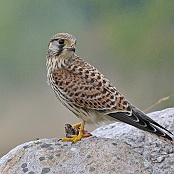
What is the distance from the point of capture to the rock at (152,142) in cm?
461

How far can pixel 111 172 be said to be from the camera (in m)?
4.03

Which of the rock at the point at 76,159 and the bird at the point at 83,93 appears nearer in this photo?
the rock at the point at 76,159

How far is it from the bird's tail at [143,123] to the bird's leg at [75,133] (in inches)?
9.2

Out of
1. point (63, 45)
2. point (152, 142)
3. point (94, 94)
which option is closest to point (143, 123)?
point (94, 94)

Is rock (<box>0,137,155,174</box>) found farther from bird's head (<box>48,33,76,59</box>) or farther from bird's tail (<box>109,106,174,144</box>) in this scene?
bird's head (<box>48,33,76,59</box>)

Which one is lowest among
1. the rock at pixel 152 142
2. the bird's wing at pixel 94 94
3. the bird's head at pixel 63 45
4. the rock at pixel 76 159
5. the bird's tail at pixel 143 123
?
the rock at pixel 152 142

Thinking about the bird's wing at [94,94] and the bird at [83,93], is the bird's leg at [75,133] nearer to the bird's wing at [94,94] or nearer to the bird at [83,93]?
the bird at [83,93]

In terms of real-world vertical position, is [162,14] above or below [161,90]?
above

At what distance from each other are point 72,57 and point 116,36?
4.30 m

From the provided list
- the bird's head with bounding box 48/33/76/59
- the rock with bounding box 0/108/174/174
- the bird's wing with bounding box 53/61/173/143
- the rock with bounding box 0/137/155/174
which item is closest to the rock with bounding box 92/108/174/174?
the rock with bounding box 0/108/174/174

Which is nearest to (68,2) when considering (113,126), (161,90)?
(161,90)

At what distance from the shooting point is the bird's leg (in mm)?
4332


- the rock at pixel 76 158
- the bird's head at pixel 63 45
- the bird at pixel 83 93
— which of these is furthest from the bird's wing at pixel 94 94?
the rock at pixel 76 158

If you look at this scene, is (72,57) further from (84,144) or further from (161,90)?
(161,90)
